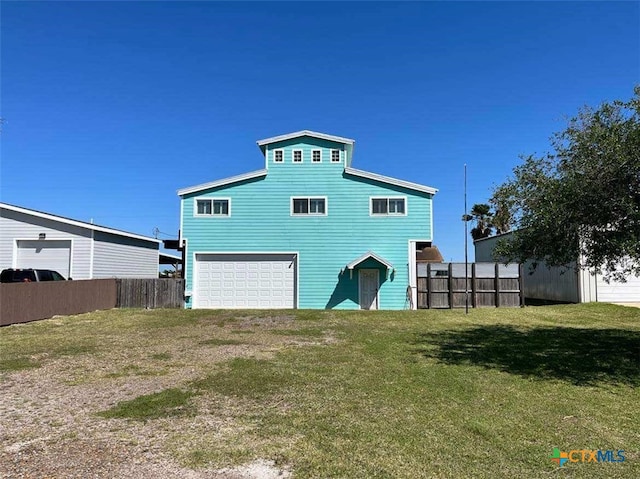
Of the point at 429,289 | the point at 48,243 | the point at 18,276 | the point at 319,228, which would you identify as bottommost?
the point at 429,289

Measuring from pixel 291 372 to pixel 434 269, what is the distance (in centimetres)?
1347

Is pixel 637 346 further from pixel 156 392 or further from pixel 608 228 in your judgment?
pixel 156 392

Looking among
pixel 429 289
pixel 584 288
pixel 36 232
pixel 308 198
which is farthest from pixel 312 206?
pixel 584 288

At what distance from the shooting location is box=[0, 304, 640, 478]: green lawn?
399 centimetres

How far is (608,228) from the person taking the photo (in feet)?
24.5

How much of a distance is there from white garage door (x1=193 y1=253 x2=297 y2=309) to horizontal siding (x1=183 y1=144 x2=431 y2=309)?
41 cm

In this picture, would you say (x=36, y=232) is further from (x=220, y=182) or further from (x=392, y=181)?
(x=392, y=181)

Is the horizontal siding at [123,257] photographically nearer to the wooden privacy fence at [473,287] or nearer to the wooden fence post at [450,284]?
the wooden privacy fence at [473,287]

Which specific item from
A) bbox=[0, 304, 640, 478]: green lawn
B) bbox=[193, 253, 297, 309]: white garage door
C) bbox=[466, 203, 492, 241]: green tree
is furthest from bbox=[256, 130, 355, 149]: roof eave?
bbox=[466, 203, 492, 241]: green tree

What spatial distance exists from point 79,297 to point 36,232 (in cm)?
512

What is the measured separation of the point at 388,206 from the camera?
64.2ft

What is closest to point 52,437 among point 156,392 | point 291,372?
point 156,392

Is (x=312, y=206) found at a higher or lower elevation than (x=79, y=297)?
higher

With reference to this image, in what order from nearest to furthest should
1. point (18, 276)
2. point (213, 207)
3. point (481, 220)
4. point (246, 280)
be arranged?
point (18, 276) < point (246, 280) < point (213, 207) < point (481, 220)
